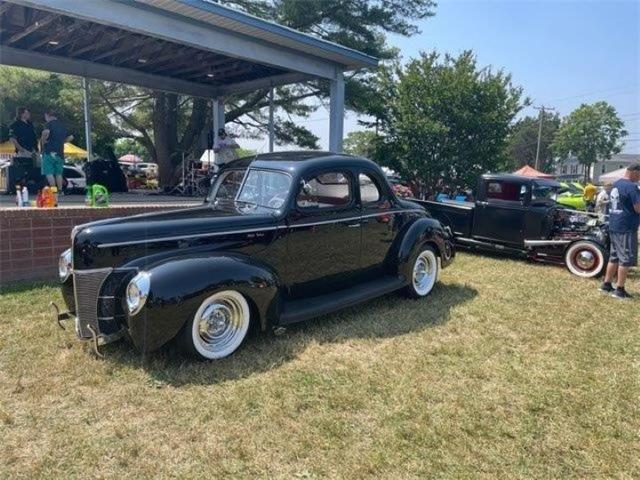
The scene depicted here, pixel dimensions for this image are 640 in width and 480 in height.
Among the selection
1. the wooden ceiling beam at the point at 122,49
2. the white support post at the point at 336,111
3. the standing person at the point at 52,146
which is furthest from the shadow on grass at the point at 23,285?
the white support post at the point at 336,111

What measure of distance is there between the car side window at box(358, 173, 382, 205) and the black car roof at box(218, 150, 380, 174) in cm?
14

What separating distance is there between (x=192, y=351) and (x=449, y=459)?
6.75 feet

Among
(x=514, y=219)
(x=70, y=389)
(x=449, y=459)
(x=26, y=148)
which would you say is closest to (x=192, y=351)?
(x=70, y=389)

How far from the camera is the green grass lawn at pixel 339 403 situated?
260 centimetres

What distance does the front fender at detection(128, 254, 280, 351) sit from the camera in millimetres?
3371

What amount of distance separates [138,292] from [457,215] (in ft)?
22.7

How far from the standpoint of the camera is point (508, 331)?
15.5 feet

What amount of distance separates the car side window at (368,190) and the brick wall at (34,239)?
12.8 ft

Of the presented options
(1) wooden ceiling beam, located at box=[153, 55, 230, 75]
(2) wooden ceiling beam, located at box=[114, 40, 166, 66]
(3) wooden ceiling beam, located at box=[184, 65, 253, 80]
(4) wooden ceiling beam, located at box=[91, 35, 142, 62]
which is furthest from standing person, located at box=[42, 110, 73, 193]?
(3) wooden ceiling beam, located at box=[184, 65, 253, 80]

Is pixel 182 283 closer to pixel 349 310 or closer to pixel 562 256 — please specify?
pixel 349 310

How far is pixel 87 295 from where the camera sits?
368 centimetres

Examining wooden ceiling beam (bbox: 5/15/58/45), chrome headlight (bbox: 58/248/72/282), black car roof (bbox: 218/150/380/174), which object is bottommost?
chrome headlight (bbox: 58/248/72/282)

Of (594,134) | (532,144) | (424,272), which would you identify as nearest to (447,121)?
(424,272)

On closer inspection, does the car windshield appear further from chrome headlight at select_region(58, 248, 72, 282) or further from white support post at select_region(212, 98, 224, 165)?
white support post at select_region(212, 98, 224, 165)
